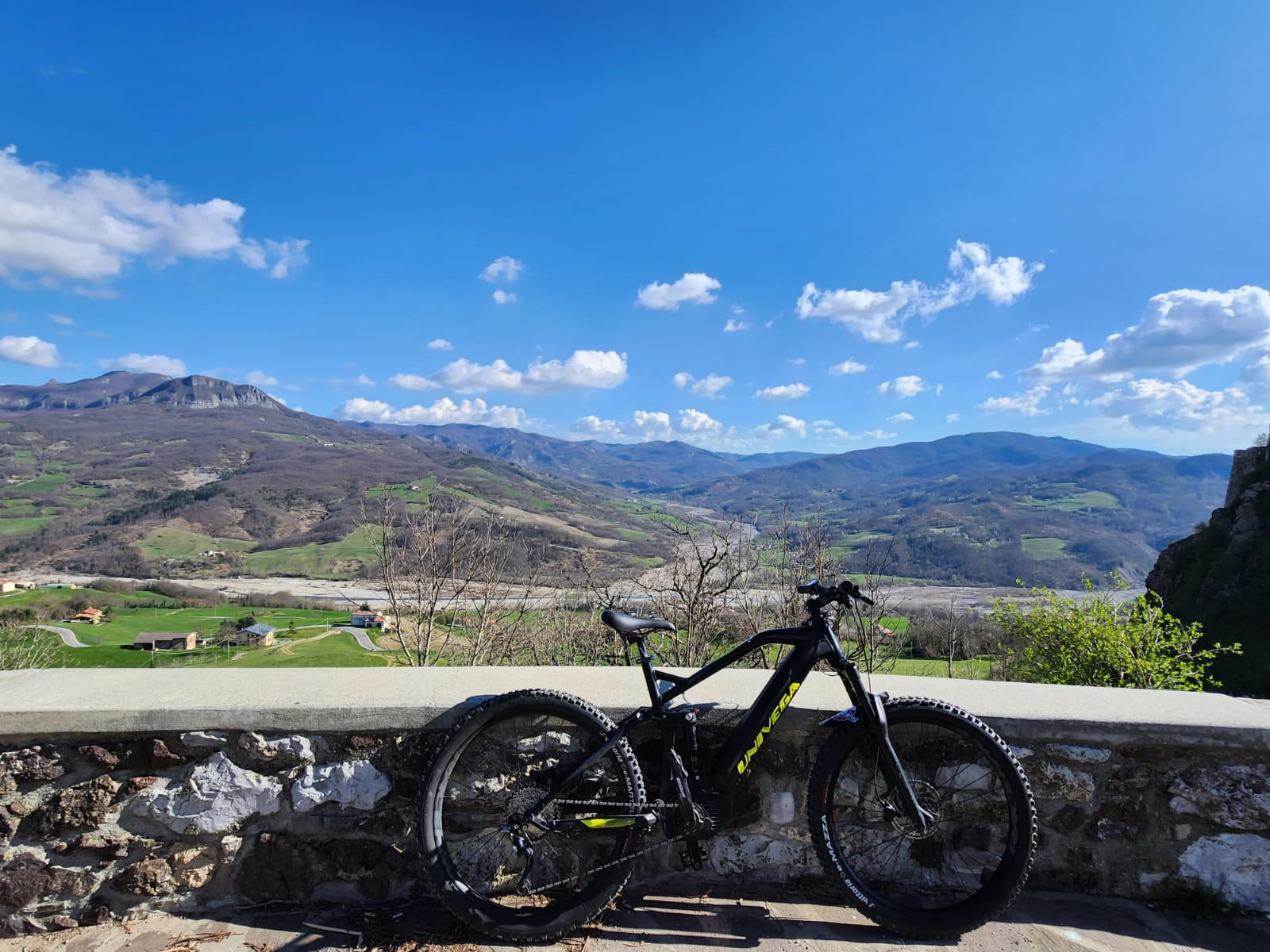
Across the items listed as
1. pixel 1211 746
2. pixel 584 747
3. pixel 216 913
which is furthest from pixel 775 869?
pixel 216 913

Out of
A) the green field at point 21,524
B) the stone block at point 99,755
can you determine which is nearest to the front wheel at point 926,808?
the stone block at point 99,755

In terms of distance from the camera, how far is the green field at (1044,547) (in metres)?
73.8

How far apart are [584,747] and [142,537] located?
88680mm

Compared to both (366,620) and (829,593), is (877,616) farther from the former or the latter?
(366,620)

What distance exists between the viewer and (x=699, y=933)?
224 cm

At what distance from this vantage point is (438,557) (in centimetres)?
1377

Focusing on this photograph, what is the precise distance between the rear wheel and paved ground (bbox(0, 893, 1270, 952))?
0.49 feet

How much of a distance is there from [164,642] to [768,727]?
3778 cm

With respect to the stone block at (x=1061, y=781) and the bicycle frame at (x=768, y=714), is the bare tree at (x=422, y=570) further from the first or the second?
the stone block at (x=1061, y=781)

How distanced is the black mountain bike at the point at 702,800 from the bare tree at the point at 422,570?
11.0 meters

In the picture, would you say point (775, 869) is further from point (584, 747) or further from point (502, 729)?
point (502, 729)

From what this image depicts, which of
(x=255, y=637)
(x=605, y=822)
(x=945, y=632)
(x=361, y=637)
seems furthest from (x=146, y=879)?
(x=255, y=637)

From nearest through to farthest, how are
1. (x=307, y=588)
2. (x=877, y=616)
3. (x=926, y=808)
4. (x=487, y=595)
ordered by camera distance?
(x=926, y=808)
(x=877, y=616)
(x=487, y=595)
(x=307, y=588)

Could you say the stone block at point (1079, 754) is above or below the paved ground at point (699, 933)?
above
